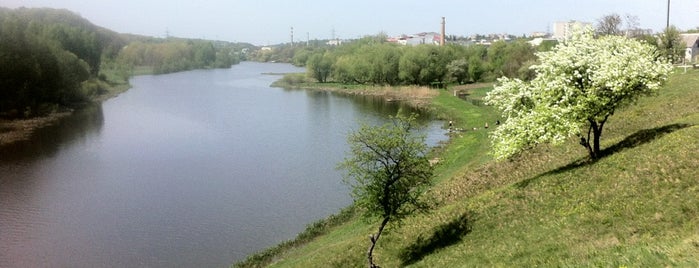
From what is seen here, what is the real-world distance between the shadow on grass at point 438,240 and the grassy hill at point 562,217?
2.8 inches

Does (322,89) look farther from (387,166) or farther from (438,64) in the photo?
(387,166)

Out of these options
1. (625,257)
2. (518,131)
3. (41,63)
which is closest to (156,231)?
(518,131)

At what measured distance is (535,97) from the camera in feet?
81.9

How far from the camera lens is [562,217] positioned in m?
18.6

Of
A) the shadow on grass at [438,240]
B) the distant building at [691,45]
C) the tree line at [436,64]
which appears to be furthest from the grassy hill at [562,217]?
the tree line at [436,64]

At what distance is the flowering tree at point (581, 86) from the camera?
2284cm

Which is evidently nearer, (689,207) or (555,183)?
(689,207)

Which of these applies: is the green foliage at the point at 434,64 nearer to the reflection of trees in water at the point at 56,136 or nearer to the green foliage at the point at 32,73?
the reflection of trees in water at the point at 56,136

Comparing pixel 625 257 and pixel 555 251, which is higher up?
pixel 625 257

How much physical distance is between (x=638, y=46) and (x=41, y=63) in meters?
93.2

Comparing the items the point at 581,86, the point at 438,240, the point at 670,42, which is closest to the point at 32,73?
the point at 438,240

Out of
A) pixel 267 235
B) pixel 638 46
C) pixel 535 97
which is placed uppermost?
pixel 638 46

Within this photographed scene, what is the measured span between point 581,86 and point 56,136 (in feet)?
217

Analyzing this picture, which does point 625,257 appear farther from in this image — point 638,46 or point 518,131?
point 638,46
